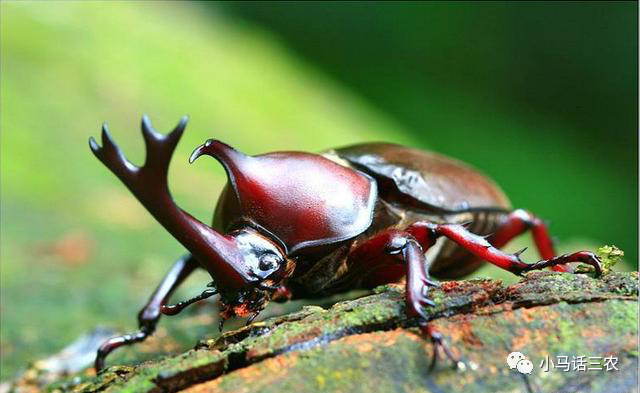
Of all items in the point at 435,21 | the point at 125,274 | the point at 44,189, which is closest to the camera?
the point at 125,274

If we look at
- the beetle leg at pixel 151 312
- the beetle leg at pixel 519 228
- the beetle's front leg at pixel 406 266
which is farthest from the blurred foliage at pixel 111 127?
the beetle leg at pixel 519 228

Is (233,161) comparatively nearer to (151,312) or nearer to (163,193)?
(163,193)

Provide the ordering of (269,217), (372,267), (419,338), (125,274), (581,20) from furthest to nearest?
(581,20), (125,274), (372,267), (269,217), (419,338)

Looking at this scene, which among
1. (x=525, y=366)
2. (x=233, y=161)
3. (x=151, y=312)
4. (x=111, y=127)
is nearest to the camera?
(x=525, y=366)

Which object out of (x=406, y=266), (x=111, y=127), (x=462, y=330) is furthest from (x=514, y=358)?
(x=111, y=127)

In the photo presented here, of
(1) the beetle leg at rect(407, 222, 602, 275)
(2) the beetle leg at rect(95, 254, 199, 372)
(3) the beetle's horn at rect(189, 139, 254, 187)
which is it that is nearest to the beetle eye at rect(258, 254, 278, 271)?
(3) the beetle's horn at rect(189, 139, 254, 187)

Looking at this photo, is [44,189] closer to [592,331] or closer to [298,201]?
[298,201]

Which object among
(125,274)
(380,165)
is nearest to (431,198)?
(380,165)
